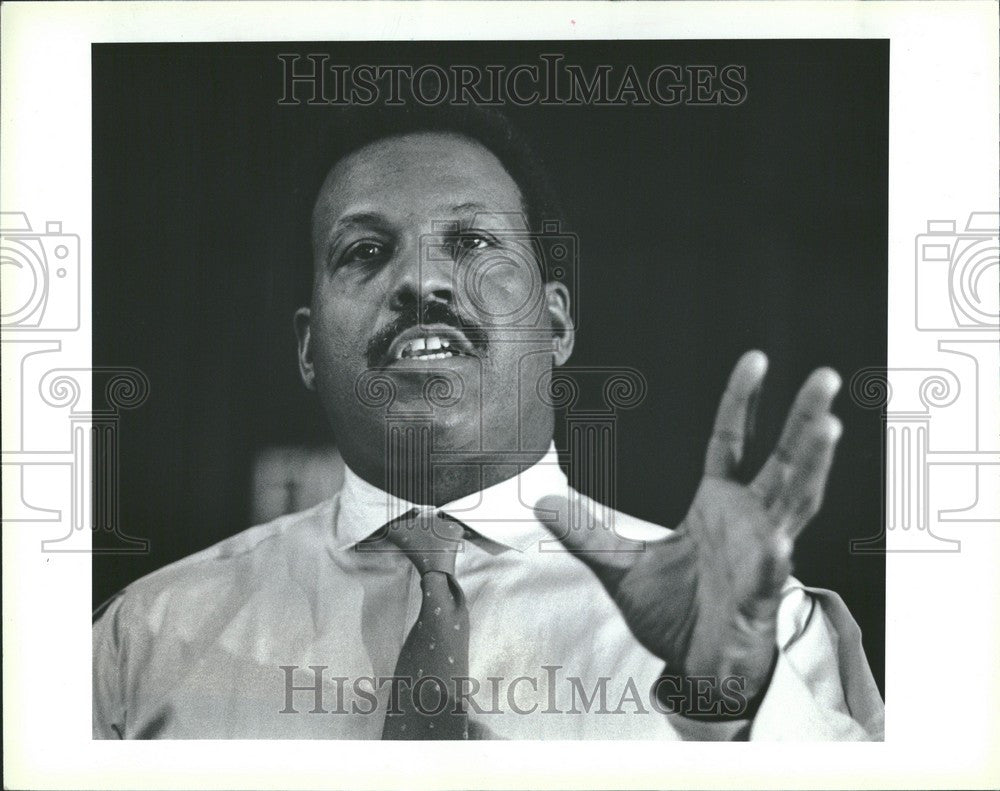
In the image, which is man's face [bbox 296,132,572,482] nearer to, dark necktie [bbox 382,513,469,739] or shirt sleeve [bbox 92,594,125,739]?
dark necktie [bbox 382,513,469,739]

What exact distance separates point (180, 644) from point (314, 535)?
484 mm

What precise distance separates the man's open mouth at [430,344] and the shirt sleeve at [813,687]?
112cm

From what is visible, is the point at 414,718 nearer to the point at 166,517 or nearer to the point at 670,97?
the point at 166,517

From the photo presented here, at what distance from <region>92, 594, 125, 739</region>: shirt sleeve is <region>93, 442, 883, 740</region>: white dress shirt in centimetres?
13

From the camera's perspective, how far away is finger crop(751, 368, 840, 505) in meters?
2.97

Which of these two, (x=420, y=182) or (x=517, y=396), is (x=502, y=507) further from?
(x=420, y=182)

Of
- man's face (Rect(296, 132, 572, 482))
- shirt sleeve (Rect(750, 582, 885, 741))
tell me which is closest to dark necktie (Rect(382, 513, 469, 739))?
man's face (Rect(296, 132, 572, 482))

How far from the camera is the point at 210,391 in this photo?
3.02 meters

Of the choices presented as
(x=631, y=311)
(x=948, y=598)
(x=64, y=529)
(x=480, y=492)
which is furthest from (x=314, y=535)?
(x=948, y=598)

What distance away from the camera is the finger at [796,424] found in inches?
117

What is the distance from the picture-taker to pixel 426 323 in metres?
2.96

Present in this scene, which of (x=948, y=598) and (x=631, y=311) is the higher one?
(x=631, y=311)

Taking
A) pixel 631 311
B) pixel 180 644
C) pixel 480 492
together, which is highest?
pixel 631 311

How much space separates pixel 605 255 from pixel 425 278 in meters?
0.50
